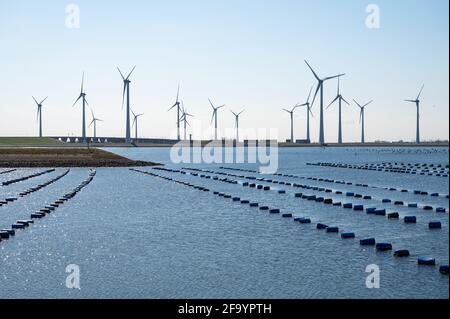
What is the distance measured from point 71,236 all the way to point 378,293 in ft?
75.2

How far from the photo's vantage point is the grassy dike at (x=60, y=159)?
481 feet

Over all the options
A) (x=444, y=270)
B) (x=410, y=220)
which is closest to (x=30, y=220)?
(x=410, y=220)

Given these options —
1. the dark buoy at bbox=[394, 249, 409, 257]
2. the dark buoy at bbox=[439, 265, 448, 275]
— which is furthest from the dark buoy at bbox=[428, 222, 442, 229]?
the dark buoy at bbox=[439, 265, 448, 275]

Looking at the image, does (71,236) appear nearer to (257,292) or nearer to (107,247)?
(107,247)

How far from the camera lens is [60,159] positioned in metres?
154

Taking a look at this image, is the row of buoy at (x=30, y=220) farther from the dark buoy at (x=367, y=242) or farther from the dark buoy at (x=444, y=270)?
the dark buoy at (x=444, y=270)

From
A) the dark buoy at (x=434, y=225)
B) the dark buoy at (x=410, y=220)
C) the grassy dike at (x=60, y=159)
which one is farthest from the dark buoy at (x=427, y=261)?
the grassy dike at (x=60, y=159)

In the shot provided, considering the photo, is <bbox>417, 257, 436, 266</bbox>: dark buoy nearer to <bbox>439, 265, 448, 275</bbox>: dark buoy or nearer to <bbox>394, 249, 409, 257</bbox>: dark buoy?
<bbox>439, 265, 448, 275</bbox>: dark buoy

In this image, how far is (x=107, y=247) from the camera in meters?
38.4

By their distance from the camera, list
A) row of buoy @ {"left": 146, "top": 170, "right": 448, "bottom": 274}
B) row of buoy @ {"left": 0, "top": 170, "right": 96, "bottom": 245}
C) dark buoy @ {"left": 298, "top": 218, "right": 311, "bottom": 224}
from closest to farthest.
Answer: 1. row of buoy @ {"left": 146, "top": 170, "right": 448, "bottom": 274}
2. row of buoy @ {"left": 0, "top": 170, "right": 96, "bottom": 245}
3. dark buoy @ {"left": 298, "top": 218, "right": 311, "bottom": 224}

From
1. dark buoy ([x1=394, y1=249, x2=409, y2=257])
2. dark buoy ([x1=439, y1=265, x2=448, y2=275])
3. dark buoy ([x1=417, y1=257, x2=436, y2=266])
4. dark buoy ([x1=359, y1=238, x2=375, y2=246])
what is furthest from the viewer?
dark buoy ([x1=359, y1=238, x2=375, y2=246])

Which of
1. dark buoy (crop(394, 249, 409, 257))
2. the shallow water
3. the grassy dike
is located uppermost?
the grassy dike

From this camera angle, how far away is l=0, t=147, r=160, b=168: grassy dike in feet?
481
